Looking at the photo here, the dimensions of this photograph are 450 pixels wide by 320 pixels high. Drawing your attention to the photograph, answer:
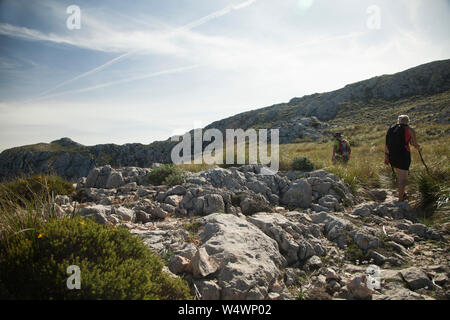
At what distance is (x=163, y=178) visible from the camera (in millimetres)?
9055

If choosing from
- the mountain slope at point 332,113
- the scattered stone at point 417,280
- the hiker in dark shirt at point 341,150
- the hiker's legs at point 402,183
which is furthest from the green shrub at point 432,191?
the mountain slope at point 332,113

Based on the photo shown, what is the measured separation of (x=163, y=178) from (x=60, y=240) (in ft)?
20.8

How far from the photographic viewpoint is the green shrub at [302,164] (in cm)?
1054

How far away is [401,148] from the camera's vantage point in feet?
23.7

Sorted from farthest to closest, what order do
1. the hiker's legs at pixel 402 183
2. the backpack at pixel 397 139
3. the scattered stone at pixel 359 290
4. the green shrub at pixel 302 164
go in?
the green shrub at pixel 302 164 < the backpack at pixel 397 139 < the hiker's legs at pixel 402 183 < the scattered stone at pixel 359 290

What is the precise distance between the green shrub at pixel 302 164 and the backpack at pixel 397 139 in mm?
3373

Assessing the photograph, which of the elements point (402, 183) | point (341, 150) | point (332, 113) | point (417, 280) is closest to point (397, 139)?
point (402, 183)

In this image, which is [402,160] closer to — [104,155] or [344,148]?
[344,148]

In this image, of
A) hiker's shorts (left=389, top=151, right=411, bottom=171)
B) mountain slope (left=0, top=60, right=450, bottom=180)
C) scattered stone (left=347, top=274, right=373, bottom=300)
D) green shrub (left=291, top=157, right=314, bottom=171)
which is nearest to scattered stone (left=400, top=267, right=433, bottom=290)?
scattered stone (left=347, top=274, right=373, bottom=300)

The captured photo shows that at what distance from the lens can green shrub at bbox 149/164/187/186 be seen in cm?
832

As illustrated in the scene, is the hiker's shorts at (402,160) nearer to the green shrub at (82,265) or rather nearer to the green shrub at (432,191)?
the green shrub at (432,191)

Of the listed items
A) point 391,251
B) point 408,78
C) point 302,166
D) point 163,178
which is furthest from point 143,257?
point 408,78

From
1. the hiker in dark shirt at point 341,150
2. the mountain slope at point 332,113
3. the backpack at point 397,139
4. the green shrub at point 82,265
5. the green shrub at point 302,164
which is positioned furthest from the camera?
the mountain slope at point 332,113
